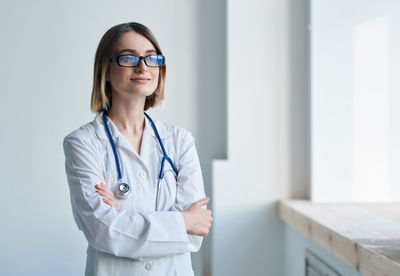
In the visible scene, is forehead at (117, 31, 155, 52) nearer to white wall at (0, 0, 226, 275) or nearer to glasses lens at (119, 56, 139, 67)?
glasses lens at (119, 56, 139, 67)

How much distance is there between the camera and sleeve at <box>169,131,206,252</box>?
1665 millimetres

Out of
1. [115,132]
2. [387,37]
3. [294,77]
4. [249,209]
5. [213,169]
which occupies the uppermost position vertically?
[387,37]

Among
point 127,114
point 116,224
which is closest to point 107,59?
point 127,114

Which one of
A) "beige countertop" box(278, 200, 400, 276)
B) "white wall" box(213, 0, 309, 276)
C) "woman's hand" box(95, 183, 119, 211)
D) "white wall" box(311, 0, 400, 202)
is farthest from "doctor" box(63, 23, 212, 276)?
"white wall" box(311, 0, 400, 202)

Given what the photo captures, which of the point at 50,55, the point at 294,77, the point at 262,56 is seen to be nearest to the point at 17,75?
the point at 50,55

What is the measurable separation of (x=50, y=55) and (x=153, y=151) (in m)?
1.60

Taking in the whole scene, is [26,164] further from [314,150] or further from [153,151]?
[314,150]

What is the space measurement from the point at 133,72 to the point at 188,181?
16.7 inches

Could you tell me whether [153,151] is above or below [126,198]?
above

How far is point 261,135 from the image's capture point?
3076mm

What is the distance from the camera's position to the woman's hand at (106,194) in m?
1.53

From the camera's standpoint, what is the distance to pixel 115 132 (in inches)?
64.5

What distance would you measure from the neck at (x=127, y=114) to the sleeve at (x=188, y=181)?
0.18 m

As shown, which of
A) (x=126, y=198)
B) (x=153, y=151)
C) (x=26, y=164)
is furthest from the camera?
(x=26, y=164)
